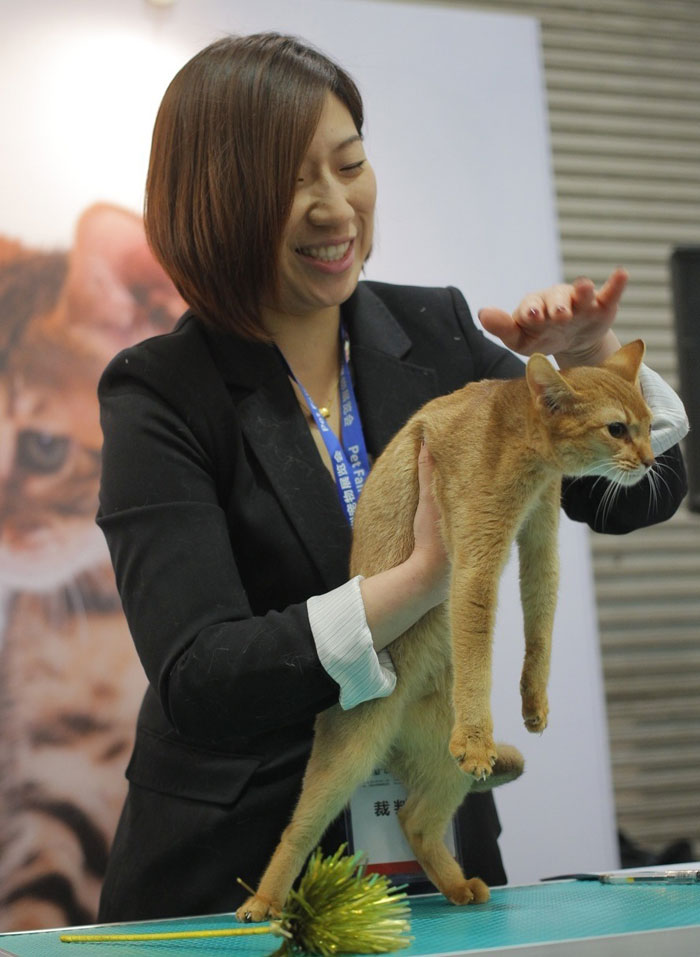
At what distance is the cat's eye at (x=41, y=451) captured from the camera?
2480 millimetres

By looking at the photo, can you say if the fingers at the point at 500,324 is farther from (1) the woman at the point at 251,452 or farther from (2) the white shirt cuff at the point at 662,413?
(2) the white shirt cuff at the point at 662,413

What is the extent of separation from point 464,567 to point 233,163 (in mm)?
670

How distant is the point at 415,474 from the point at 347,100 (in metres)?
0.59

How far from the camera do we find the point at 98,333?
101 inches

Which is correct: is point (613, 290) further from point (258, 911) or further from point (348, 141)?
point (258, 911)

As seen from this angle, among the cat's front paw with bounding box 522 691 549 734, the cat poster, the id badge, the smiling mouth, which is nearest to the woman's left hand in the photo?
the smiling mouth

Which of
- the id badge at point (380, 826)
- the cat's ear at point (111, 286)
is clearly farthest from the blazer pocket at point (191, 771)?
the cat's ear at point (111, 286)

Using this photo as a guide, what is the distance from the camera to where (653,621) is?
4.03 meters

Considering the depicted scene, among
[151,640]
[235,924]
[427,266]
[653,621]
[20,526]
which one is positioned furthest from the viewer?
[653,621]

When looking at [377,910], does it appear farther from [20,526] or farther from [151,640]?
[20,526]

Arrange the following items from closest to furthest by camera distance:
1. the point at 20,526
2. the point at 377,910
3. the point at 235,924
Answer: the point at 377,910, the point at 235,924, the point at 20,526

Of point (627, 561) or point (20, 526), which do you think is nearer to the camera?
point (20, 526)

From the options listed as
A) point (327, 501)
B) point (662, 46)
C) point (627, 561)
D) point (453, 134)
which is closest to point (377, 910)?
point (327, 501)

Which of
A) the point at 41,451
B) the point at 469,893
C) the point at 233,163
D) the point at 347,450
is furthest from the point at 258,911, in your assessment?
the point at 41,451
